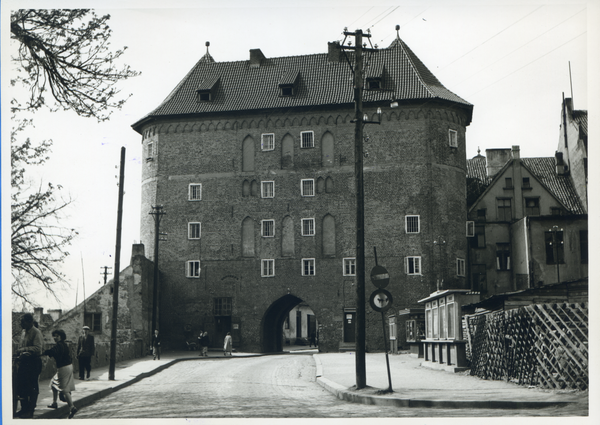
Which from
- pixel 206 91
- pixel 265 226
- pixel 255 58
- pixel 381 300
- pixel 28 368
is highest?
pixel 255 58

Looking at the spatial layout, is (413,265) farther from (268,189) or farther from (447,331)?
(447,331)

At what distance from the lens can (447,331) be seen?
81.1 feet

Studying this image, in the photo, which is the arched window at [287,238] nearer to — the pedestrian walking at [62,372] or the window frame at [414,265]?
the window frame at [414,265]

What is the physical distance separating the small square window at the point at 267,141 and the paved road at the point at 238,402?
968 inches

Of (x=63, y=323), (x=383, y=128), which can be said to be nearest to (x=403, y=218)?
(x=383, y=128)

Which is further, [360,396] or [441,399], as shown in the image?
[360,396]

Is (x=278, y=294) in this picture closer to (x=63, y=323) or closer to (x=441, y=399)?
(x=63, y=323)

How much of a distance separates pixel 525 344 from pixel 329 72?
3359 cm

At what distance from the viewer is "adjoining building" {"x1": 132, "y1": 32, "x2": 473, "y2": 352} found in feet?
151

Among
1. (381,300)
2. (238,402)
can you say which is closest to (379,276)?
(381,300)

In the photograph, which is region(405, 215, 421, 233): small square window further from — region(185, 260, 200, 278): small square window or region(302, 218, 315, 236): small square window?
region(185, 260, 200, 278): small square window

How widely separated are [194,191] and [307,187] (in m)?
6.86

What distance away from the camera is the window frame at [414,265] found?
150 ft

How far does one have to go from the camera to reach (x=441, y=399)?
15195mm
